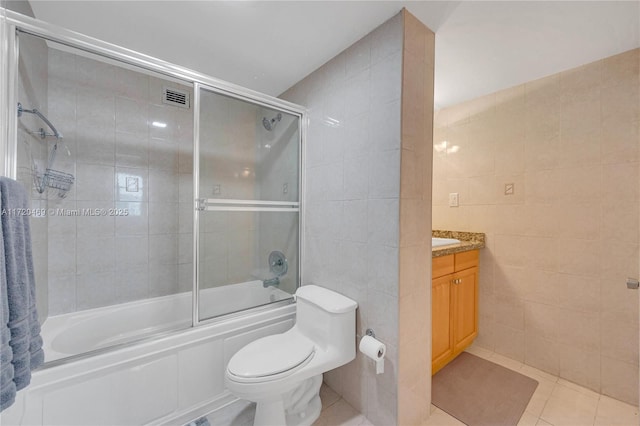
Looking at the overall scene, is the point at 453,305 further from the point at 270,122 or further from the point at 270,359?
the point at 270,122

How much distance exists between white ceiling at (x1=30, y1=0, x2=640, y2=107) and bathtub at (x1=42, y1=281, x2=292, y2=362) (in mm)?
1610

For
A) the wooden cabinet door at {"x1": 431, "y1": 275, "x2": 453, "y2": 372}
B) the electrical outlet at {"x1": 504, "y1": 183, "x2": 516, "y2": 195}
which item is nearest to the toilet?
the wooden cabinet door at {"x1": 431, "y1": 275, "x2": 453, "y2": 372}

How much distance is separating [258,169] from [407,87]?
129cm

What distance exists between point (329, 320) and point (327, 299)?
0.14 meters

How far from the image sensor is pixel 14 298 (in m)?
0.83

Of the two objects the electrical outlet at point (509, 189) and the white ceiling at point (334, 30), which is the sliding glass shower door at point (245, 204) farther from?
the electrical outlet at point (509, 189)

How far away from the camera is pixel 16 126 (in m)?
1.18

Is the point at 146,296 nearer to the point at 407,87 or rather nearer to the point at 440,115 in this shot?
the point at 407,87

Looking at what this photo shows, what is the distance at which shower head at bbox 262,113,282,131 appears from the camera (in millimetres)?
2008

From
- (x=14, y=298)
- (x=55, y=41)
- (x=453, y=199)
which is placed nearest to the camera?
(x=14, y=298)

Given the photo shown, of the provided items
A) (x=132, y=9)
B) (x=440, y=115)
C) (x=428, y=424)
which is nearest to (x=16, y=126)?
(x=132, y=9)

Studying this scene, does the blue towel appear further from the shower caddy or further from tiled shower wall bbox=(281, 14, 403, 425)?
tiled shower wall bbox=(281, 14, 403, 425)

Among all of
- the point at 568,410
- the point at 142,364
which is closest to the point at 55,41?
the point at 142,364

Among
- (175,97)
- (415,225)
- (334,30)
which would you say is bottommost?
(415,225)
